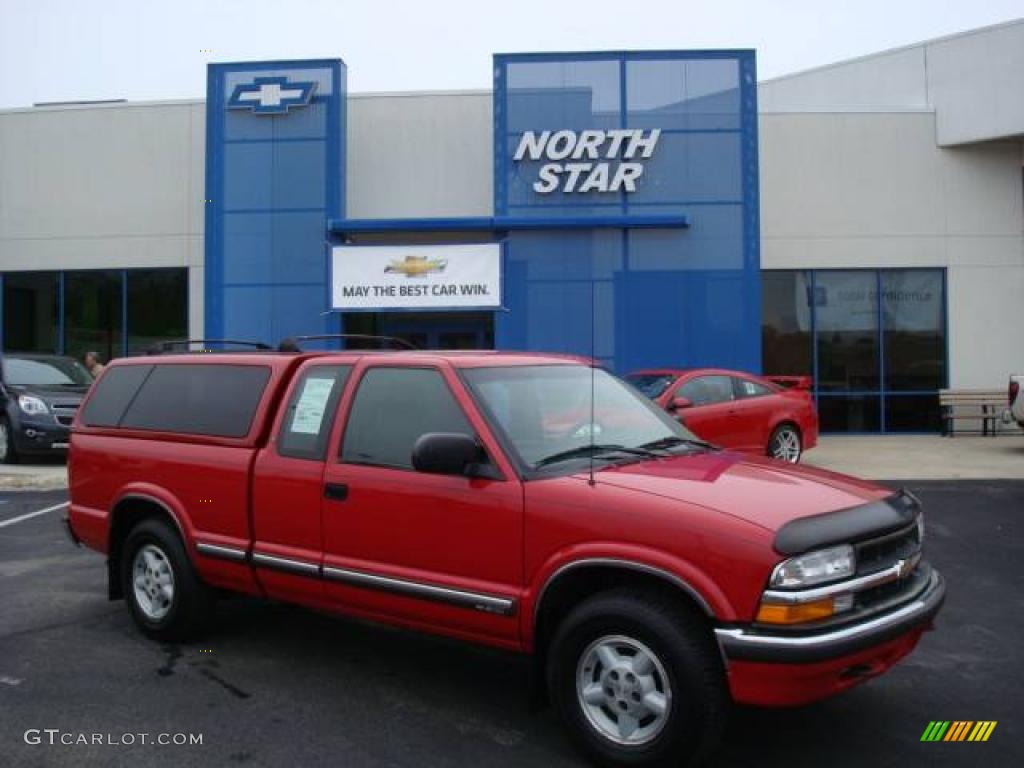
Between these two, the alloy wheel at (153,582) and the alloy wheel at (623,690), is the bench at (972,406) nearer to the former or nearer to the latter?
the alloy wheel at (153,582)

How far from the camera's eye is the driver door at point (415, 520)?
403 centimetres

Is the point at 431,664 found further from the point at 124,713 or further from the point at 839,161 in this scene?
the point at 839,161

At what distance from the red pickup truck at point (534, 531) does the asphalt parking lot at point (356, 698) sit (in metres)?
0.42

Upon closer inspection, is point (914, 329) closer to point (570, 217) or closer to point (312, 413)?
point (570, 217)

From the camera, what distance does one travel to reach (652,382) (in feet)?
40.7

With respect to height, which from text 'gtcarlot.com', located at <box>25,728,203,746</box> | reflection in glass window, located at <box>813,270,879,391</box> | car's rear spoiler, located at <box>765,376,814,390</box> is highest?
reflection in glass window, located at <box>813,270,879,391</box>

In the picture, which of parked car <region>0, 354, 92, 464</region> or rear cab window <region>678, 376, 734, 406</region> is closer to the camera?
rear cab window <region>678, 376, 734, 406</region>

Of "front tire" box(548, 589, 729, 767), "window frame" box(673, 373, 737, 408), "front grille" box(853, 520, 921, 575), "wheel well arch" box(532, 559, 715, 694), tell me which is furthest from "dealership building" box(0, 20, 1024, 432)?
"front tire" box(548, 589, 729, 767)

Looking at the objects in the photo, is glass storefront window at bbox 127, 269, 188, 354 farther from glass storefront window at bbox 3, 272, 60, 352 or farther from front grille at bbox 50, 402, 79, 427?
front grille at bbox 50, 402, 79, 427

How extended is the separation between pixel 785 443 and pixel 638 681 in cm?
1016

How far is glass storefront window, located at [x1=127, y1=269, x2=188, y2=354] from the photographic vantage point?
64.0 feet

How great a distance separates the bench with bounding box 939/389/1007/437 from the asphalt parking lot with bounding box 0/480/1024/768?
1272 cm

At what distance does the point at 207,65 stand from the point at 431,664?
1560 centimetres

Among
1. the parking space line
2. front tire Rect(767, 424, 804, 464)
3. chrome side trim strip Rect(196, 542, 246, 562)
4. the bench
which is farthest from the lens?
the bench
